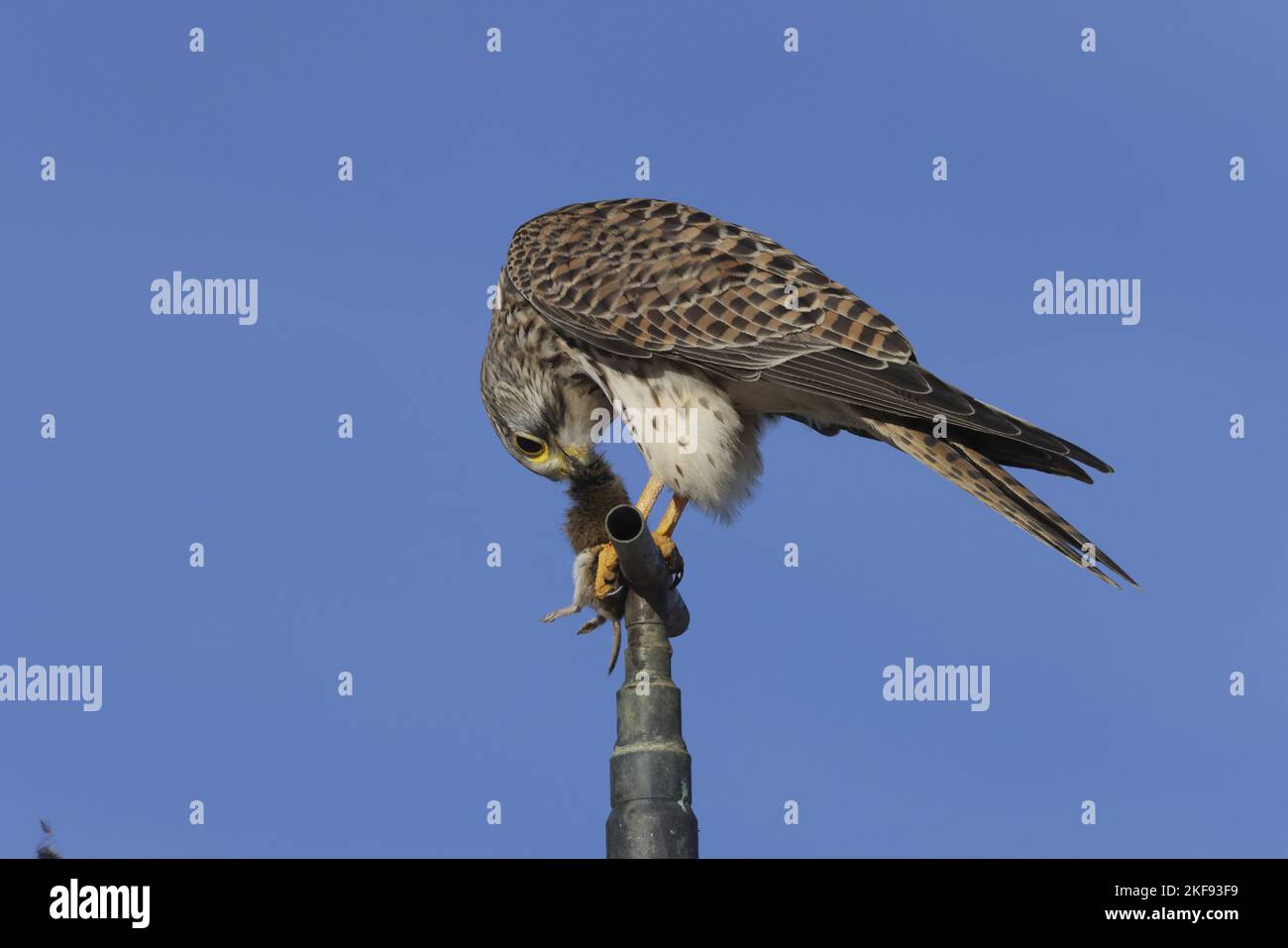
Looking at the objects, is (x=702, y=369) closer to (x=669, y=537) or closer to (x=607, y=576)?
(x=669, y=537)

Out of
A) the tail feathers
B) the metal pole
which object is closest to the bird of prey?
the tail feathers

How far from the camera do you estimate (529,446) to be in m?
8.57

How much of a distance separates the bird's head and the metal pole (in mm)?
3023

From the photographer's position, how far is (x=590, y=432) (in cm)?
844

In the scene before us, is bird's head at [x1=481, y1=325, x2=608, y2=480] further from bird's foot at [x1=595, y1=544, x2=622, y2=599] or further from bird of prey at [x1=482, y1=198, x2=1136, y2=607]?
bird's foot at [x1=595, y1=544, x2=622, y2=599]

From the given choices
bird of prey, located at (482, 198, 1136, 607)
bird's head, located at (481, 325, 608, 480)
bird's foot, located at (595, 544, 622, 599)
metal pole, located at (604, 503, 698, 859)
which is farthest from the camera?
bird's head, located at (481, 325, 608, 480)

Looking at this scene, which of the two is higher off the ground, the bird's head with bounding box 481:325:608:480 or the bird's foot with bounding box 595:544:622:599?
the bird's head with bounding box 481:325:608:480

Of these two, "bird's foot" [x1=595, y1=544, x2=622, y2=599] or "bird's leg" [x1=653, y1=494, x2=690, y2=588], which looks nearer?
"bird's foot" [x1=595, y1=544, x2=622, y2=599]

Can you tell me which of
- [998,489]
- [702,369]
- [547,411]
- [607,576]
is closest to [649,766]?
[607,576]

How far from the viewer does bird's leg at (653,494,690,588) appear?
289 inches

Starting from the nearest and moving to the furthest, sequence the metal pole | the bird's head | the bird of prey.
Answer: the metal pole
the bird of prey
the bird's head
